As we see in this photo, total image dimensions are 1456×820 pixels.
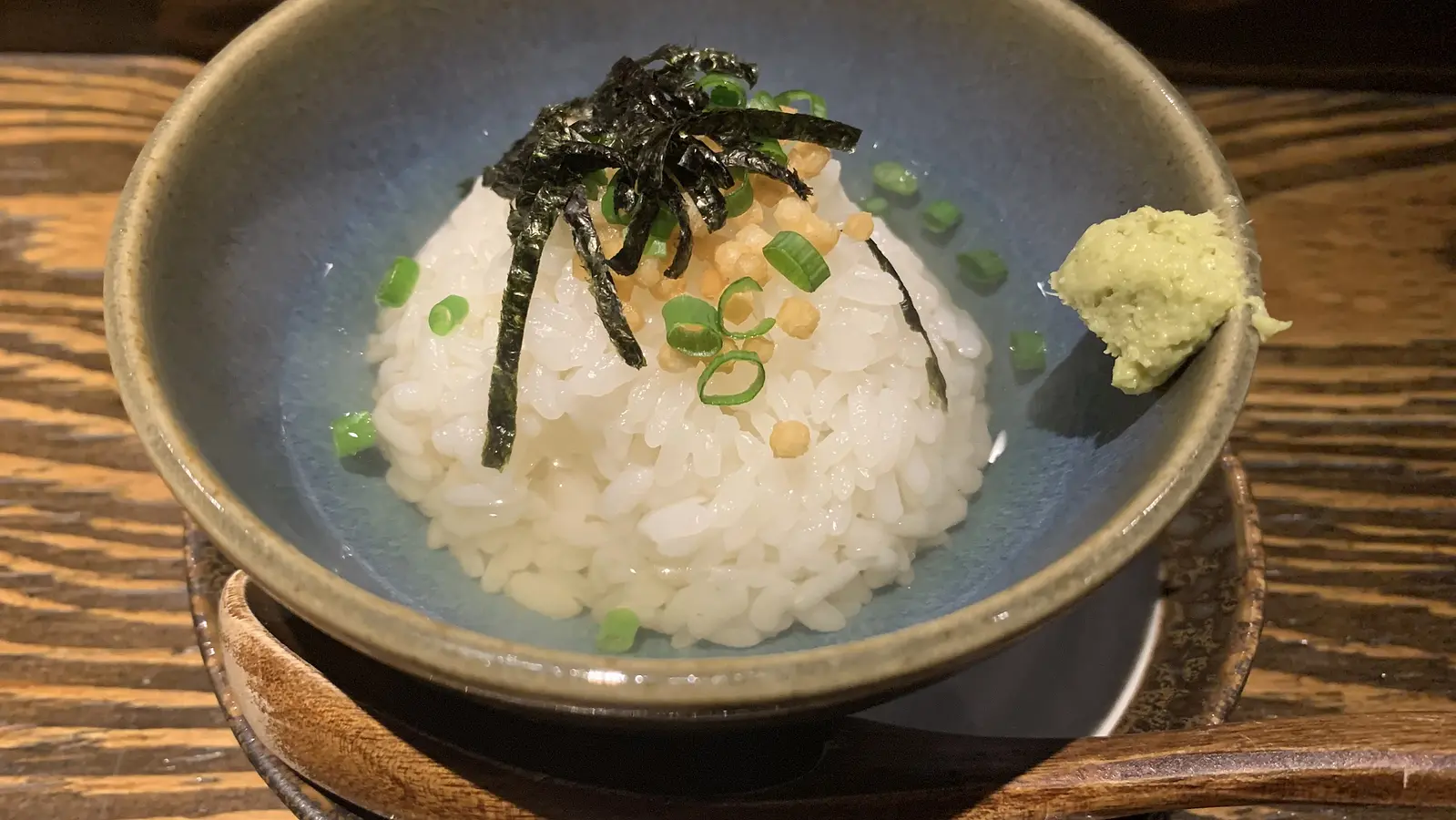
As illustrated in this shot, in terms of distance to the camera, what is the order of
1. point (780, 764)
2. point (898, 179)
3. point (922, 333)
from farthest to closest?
point (898, 179) → point (922, 333) → point (780, 764)

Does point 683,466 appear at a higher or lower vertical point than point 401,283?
lower

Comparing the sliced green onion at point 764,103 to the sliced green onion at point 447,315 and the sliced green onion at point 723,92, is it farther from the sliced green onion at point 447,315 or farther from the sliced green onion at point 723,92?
the sliced green onion at point 447,315

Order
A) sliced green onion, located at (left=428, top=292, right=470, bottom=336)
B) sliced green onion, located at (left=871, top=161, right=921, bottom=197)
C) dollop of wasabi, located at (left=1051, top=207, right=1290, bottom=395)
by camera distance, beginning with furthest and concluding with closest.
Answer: sliced green onion, located at (left=871, top=161, right=921, bottom=197) → sliced green onion, located at (left=428, top=292, right=470, bottom=336) → dollop of wasabi, located at (left=1051, top=207, right=1290, bottom=395)

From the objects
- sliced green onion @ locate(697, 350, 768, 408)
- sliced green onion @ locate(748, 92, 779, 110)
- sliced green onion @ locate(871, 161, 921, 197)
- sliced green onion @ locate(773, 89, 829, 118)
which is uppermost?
sliced green onion @ locate(748, 92, 779, 110)

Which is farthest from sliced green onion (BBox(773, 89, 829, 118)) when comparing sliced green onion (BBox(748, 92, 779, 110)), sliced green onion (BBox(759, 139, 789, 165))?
sliced green onion (BBox(759, 139, 789, 165))

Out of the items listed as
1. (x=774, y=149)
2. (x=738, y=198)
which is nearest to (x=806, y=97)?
(x=774, y=149)

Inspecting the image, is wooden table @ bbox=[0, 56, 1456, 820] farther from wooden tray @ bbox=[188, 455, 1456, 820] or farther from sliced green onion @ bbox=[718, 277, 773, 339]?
sliced green onion @ bbox=[718, 277, 773, 339]

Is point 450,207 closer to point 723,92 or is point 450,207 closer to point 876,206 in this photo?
point 723,92

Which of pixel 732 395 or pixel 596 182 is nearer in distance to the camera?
pixel 732 395
